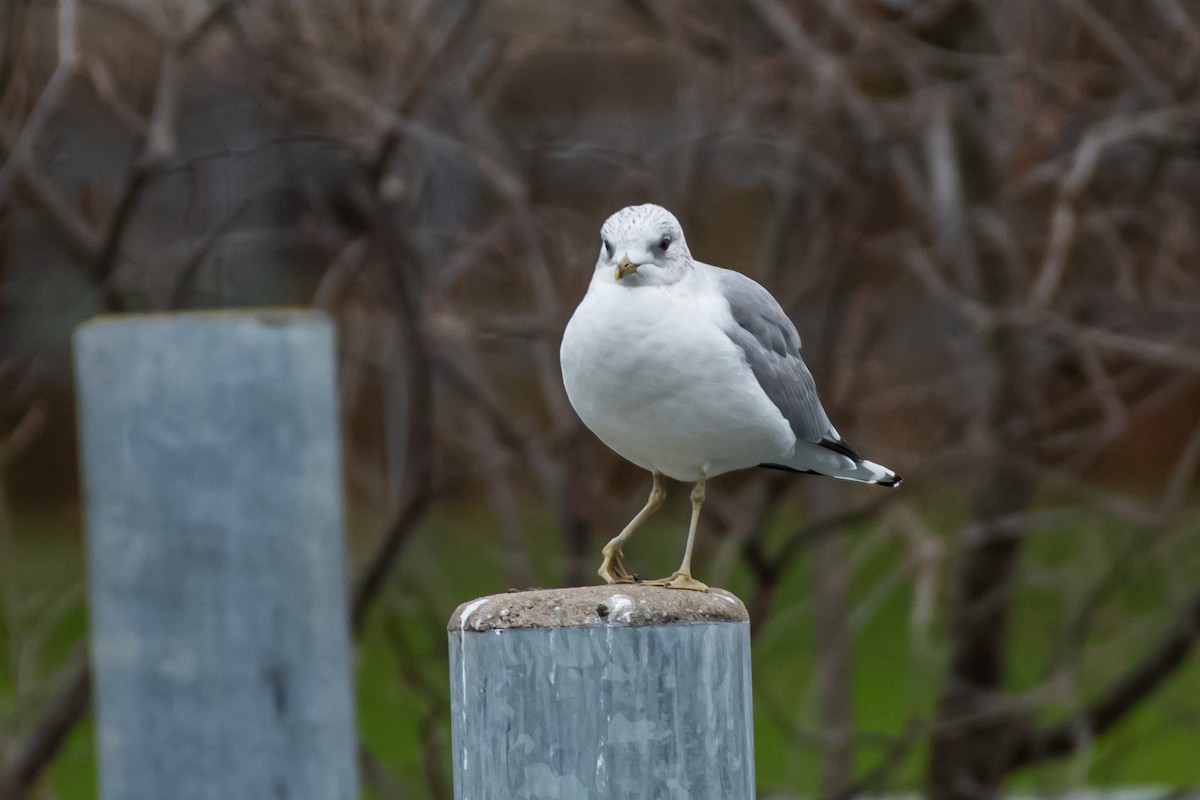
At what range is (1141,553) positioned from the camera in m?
4.01

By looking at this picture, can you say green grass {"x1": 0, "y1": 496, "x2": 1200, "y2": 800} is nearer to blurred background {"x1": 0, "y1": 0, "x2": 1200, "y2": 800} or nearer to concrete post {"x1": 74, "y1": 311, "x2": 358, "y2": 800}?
blurred background {"x1": 0, "y1": 0, "x2": 1200, "y2": 800}

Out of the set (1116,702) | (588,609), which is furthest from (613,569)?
(1116,702)

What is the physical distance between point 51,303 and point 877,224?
2.33 m

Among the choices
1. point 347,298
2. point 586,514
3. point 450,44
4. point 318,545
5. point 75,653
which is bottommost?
point 75,653

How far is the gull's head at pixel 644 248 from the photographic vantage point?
190 centimetres

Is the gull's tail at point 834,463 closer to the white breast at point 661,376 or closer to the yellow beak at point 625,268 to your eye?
the white breast at point 661,376

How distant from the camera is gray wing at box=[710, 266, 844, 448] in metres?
2.00

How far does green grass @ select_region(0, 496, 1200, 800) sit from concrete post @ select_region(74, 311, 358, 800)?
2.37 meters

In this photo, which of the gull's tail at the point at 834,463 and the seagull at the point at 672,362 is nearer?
the seagull at the point at 672,362

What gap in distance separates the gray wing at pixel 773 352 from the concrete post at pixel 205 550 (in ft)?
2.07

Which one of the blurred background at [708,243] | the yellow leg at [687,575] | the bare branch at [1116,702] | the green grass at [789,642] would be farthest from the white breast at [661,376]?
the bare branch at [1116,702]

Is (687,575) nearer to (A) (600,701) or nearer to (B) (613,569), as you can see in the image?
(B) (613,569)

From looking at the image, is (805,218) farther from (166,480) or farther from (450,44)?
(166,480)

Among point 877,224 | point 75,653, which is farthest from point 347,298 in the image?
point 877,224
